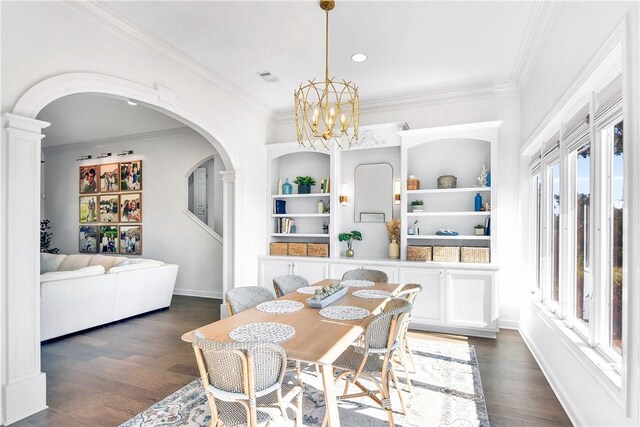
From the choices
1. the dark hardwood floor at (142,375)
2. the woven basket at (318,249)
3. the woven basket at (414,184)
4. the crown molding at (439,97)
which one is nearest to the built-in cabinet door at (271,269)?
the woven basket at (318,249)

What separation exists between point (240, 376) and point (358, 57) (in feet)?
11.4

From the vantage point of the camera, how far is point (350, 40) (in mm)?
3566

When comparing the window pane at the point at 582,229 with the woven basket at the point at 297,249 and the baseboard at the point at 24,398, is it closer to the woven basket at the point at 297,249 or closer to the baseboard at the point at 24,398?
the woven basket at the point at 297,249

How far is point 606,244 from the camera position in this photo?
212cm

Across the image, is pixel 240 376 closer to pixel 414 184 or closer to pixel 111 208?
pixel 414 184

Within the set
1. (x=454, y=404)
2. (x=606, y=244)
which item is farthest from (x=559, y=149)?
(x=454, y=404)

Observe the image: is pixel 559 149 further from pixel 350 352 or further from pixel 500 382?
pixel 350 352

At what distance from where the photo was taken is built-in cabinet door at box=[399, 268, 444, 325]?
14.4ft

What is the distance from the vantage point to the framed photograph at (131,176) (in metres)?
7.07

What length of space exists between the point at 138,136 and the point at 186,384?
5.54 metres

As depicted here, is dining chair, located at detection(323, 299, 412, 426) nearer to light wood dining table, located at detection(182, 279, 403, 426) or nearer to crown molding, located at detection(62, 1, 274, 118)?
light wood dining table, located at detection(182, 279, 403, 426)

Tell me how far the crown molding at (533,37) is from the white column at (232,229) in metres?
3.67

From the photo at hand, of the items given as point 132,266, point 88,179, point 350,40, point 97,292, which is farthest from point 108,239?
point 350,40

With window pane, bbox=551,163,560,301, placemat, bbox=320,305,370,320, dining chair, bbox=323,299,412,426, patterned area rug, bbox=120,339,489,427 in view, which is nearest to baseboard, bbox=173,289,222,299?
patterned area rug, bbox=120,339,489,427
